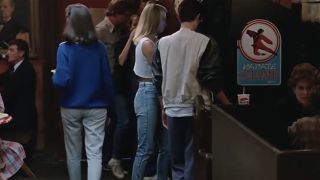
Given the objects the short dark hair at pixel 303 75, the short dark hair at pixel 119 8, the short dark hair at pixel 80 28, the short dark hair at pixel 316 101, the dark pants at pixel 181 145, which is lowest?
the dark pants at pixel 181 145

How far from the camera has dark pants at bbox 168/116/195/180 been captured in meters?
5.21

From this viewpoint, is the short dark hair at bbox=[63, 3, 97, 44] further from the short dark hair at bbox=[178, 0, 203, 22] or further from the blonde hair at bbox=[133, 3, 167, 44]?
the short dark hair at bbox=[178, 0, 203, 22]

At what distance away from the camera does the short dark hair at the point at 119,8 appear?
7012mm

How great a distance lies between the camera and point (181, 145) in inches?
209

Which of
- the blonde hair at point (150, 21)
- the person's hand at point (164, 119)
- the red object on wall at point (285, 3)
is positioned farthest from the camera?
the red object on wall at point (285, 3)

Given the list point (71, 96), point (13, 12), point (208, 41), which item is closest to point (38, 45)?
point (13, 12)

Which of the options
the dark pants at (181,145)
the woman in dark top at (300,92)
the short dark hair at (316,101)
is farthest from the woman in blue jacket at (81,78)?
the short dark hair at (316,101)

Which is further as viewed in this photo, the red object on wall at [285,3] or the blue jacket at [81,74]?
the red object on wall at [285,3]

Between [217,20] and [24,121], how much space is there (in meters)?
2.20

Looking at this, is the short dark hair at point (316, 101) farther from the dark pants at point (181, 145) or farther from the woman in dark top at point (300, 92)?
the dark pants at point (181, 145)

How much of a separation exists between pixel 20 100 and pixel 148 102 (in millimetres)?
1568

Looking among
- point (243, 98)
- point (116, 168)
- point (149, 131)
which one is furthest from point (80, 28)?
point (116, 168)

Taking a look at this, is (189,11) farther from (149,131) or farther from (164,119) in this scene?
(149,131)

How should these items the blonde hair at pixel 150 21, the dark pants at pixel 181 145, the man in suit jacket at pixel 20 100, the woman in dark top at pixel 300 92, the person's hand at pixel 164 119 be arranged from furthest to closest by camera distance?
the man in suit jacket at pixel 20 100, the blonde hair at pixel 150 21, the person's hand at pixel 164 119, the dark pants at pixel 181 145, the woman in dark top at pixel 300 92
